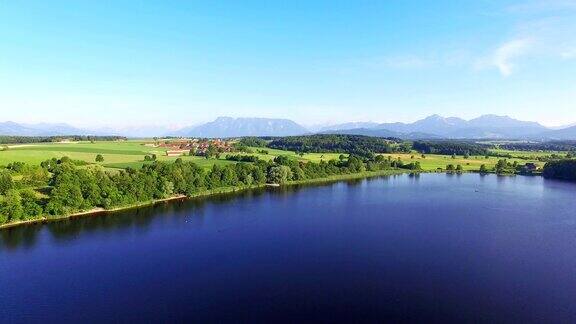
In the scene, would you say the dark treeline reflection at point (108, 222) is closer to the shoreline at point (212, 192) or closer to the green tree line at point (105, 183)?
the shoreline at point (212, 192)

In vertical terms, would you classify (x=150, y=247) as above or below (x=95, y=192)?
below

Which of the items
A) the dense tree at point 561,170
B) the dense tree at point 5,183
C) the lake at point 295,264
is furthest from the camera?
the dense tree at point 561,170

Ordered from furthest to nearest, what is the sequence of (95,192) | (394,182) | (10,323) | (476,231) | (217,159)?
(217,159)
(394,182)
(95,192)
(476,231)
(10,323)

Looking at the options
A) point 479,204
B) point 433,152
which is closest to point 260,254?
point 479,204

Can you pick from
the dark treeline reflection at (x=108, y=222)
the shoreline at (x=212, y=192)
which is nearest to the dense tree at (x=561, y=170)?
the shoreline at (x=212, y=192)

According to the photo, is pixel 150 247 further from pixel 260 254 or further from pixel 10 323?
pixel 10 323

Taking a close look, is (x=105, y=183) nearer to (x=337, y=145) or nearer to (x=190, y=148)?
(x=190, y=148)

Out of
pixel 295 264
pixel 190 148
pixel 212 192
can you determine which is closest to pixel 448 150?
pixel 190 148

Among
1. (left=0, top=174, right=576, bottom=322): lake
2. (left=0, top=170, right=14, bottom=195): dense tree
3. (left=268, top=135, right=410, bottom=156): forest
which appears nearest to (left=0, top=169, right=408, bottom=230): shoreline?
(left=0, top=174, right=576, bottom=322): lake
